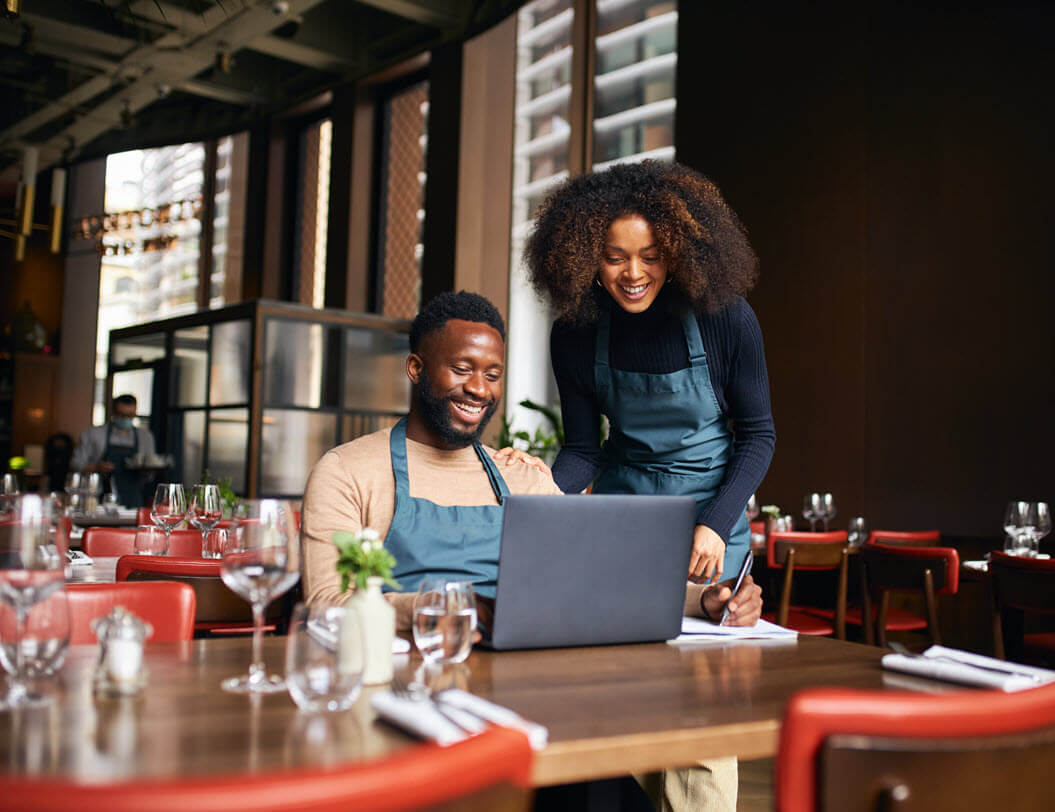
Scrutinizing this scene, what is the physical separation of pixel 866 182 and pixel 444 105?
419 centimetres

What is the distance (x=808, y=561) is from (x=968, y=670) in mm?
2744

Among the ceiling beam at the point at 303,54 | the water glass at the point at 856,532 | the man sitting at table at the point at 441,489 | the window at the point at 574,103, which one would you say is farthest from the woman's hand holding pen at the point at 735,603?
the ceiling beam at the point at 303,54

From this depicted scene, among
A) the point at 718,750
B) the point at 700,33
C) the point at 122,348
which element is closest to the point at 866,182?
the point at 700,33

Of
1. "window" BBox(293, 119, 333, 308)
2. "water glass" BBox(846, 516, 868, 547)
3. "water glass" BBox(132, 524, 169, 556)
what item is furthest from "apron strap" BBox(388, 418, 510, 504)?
"window" BBox(293, 119, 333, 308)

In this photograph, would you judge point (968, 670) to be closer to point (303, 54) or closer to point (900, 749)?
point (900, 749)

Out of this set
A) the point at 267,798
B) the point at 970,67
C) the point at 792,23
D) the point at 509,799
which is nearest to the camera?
the point at 267,798

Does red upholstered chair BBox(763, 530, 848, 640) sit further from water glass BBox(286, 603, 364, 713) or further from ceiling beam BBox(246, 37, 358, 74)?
ceiling beam BBox(246, 37, 358, 74)

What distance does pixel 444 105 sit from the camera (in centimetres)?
879

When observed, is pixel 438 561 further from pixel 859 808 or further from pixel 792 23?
pixel 792 23

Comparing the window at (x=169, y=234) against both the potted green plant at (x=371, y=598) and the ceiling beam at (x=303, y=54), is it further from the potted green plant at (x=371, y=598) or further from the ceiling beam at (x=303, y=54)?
the potted green plant at (x=371, y=598)

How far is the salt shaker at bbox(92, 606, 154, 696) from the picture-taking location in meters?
1.19

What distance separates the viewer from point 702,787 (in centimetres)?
181

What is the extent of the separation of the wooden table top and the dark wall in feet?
14.1

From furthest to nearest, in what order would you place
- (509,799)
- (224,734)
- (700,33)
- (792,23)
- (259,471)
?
1. (259,471)
2. (700,33)
3. (792,23)
4. (224,734)
5. (509,799)
